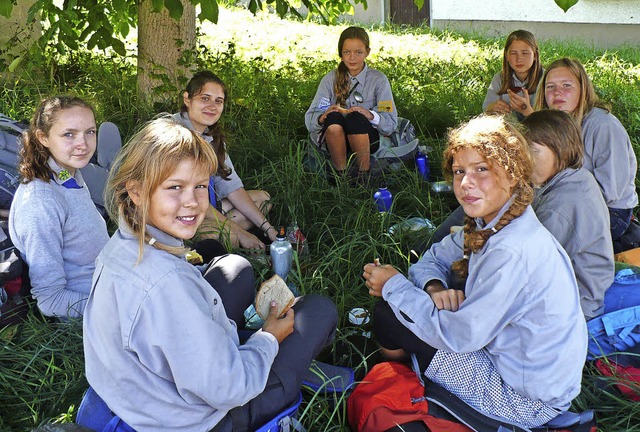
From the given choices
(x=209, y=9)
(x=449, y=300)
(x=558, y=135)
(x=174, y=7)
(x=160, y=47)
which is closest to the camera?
(x=449, y=300)

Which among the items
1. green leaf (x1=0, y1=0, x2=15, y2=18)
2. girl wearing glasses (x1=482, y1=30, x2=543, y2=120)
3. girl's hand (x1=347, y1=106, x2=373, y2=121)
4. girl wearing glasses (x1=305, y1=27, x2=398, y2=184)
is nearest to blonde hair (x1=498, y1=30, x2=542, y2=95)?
girl wearing glasses (x1=482, y1=30, x2=543, y2=120)

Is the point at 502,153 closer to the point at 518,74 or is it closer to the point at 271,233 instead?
the point at 271,233

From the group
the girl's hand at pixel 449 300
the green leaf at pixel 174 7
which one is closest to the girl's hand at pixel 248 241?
the green leaf at pixel 174 7

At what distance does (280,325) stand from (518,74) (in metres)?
3.53

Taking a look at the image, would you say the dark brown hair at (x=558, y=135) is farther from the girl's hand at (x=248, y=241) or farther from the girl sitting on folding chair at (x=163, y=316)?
the girl's hand at (x=248, y=241)

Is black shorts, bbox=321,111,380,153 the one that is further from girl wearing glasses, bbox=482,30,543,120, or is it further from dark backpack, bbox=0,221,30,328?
dark backpack, bbox=0,221,30,328

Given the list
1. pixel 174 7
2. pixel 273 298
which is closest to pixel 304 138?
pixel 174 7

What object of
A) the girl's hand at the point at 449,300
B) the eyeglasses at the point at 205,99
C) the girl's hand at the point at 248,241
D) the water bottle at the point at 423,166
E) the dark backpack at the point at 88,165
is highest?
the eyeglasses at the point at 205,99

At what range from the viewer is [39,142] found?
114 inches

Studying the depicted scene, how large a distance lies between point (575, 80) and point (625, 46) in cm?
712

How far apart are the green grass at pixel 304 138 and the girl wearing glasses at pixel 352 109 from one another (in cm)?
28

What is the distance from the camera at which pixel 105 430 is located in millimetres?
1968

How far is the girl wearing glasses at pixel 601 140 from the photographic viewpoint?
11.9 ft

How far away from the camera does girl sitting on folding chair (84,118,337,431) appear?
1.77m
